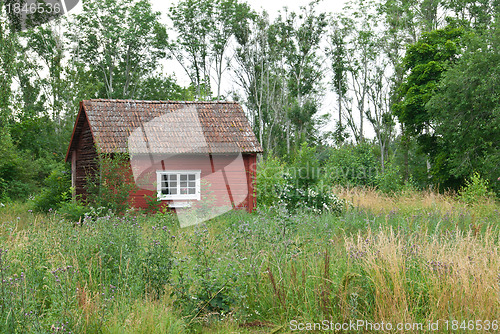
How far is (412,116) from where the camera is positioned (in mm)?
23750

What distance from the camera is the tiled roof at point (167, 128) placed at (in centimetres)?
1487

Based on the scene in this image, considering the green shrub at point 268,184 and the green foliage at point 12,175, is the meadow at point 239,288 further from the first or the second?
the green foliage at point 12,175

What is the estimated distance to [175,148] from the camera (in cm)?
1510

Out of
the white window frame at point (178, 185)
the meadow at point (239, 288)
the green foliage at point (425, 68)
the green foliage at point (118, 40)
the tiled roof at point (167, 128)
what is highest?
the green foliage at point (118, 40)

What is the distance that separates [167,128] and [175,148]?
1.07m

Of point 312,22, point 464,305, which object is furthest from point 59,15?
point 464,305

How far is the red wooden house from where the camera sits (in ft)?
49.0

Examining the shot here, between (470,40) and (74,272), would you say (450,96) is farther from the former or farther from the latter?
(74,272)

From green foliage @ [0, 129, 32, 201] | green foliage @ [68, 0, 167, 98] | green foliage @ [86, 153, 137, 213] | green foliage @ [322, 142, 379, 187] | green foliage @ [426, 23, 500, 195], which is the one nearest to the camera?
green foliage @ [86, 153, 137, 213]

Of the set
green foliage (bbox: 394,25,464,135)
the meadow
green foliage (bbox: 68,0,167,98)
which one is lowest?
the meadow

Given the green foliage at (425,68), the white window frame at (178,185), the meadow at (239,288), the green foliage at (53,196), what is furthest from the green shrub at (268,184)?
the green foliage at (425,68)

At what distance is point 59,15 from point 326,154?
77.6ft

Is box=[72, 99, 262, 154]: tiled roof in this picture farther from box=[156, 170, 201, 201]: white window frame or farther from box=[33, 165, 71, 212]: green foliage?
box=[33, 165, 71, 212]: green foliage

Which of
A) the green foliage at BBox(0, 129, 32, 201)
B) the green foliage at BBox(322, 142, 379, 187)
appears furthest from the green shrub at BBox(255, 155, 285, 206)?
the green foliage at BBox(0, 129, 32, 201)
